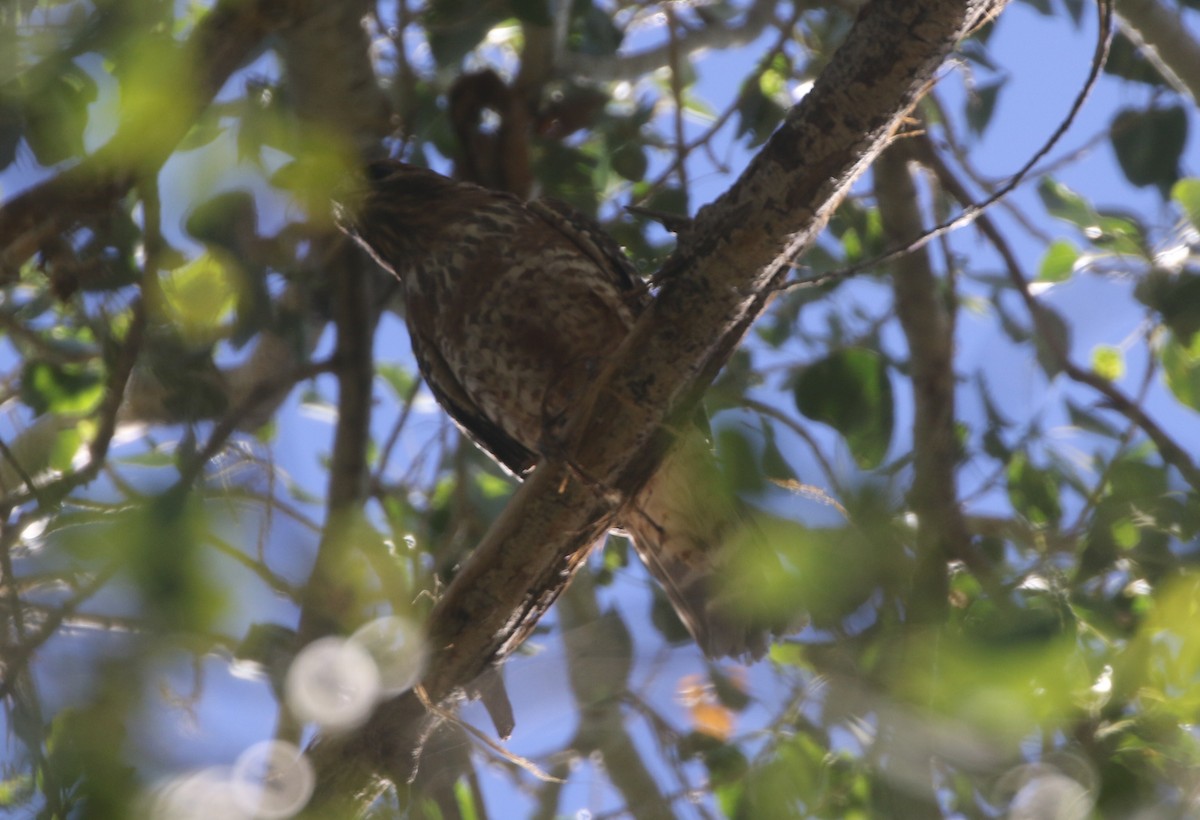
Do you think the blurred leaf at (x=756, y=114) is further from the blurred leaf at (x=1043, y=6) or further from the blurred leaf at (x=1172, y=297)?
the blurred leaf at (x=1172, y=297)

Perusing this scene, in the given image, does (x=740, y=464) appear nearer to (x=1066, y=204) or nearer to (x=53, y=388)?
(x=1066, y=204)

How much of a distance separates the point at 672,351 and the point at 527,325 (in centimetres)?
92

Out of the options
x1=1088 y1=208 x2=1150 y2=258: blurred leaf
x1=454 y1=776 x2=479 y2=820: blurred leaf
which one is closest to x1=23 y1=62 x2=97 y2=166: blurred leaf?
x1=454 y1=776 x2=479 y2=820: blurred leaf

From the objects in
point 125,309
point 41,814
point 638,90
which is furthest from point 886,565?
point 638,90

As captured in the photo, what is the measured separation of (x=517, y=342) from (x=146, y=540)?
1.76 metres

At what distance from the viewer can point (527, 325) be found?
257 centimetres

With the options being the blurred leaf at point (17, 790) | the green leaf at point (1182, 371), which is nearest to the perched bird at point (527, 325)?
the green leaf at point (1182, 371)

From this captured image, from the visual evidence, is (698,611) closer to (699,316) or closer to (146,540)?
(699,316)

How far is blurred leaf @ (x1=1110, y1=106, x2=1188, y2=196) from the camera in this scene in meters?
2.84

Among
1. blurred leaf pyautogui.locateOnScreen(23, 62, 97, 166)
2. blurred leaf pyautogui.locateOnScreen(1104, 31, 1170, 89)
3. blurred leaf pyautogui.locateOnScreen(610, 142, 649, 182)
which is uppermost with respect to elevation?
blurred leaf pyautogui.locateOnScreen(610, 142, 649, 182)

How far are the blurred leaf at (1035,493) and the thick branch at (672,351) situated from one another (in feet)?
2.47

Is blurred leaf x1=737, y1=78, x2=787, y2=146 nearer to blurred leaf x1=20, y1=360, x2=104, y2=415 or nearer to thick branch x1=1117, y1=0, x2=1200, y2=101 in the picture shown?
thick branch x1=1117, y1=0, x2=1200, y2=101

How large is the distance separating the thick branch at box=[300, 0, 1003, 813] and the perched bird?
0.53 m

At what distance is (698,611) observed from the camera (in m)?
2.56
